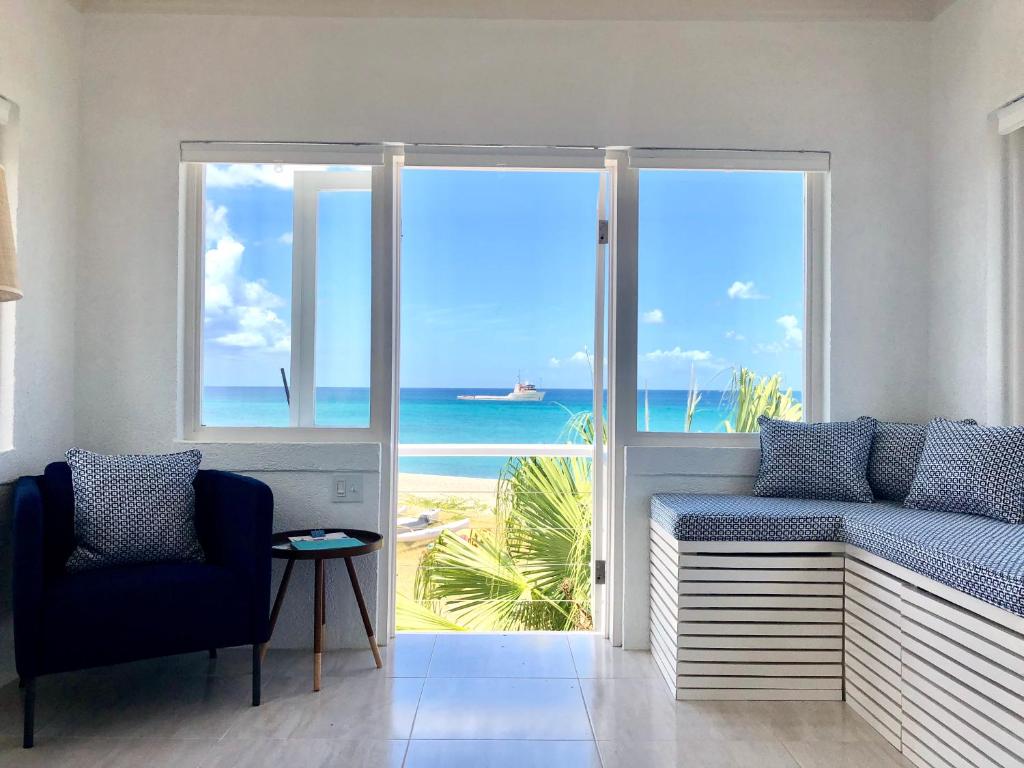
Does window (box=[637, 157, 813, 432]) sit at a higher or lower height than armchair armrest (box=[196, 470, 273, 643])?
higher

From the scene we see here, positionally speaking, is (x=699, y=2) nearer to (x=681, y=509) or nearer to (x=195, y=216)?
(x=681, y=509)

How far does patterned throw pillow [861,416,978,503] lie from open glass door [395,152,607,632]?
3.70 ft

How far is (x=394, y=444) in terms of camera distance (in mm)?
3236

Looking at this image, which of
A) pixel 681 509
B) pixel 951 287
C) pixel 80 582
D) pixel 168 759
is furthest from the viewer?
pixel 951 287

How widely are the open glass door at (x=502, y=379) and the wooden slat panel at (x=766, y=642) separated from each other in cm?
80

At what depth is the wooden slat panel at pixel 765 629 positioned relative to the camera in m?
2.58

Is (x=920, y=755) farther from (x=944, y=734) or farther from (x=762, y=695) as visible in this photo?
(x=762, y=695)

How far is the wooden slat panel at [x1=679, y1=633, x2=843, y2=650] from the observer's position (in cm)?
258

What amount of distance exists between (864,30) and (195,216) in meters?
3.02

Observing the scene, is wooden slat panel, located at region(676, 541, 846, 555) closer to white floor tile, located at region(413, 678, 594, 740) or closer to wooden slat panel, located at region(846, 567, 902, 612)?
wooden slat panel, located at region(846, 567, 902, 612)

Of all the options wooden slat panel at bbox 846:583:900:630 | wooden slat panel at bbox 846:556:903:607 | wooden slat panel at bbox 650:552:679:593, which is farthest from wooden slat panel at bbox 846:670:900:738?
wooden slat panel at bbox 650:552:679:593

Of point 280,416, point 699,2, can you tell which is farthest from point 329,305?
point 699,2

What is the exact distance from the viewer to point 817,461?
296cm

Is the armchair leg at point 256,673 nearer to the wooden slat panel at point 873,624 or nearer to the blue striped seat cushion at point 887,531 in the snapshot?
the blue striped seat cushion at point 887,531
